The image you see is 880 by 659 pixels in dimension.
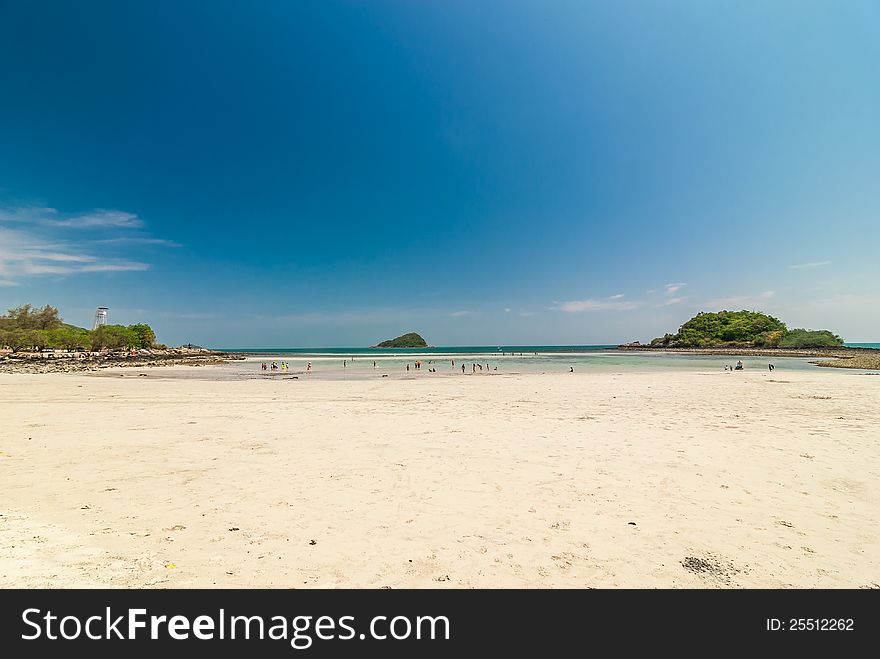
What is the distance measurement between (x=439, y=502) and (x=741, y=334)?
145 metres

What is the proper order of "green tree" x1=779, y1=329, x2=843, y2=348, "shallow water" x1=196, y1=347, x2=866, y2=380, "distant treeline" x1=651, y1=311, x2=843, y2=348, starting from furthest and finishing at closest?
"distant treeline" x1=651, y1=311, x2=843, y2=348, "green tree" x1=779, y1=329, x2=843, y2=348, "shallow water" x1=196, y1=347, x2=866, y2=380

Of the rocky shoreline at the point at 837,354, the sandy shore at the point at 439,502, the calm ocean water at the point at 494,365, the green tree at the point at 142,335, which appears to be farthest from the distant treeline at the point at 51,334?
the rocky shoreline at the point at 837,354

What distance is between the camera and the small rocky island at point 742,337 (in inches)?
3719

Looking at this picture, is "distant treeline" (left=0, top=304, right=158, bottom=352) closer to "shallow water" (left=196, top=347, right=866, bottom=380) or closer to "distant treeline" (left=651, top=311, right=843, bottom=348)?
"shallow water" (left=196, top=347, right=866, bottom=380)

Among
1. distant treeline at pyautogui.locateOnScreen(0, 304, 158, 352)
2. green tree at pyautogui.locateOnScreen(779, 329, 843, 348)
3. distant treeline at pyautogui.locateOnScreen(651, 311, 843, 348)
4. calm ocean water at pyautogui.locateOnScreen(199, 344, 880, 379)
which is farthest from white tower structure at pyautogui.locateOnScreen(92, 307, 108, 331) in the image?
green tree at pyautogui.locateOnScreen(779, 329, 843, 348)

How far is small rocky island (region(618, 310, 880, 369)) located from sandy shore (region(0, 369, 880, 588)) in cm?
10058

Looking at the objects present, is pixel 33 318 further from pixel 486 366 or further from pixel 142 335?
pixel 486 366

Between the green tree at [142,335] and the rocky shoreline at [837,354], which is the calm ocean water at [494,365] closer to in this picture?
the rocky shoreline at [837,354]

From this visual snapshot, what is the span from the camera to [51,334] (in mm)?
71938

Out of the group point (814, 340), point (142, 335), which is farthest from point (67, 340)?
point (814, 340)

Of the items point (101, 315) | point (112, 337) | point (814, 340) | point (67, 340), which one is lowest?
point (814, 340)

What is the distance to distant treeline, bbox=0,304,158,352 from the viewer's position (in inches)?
2491
